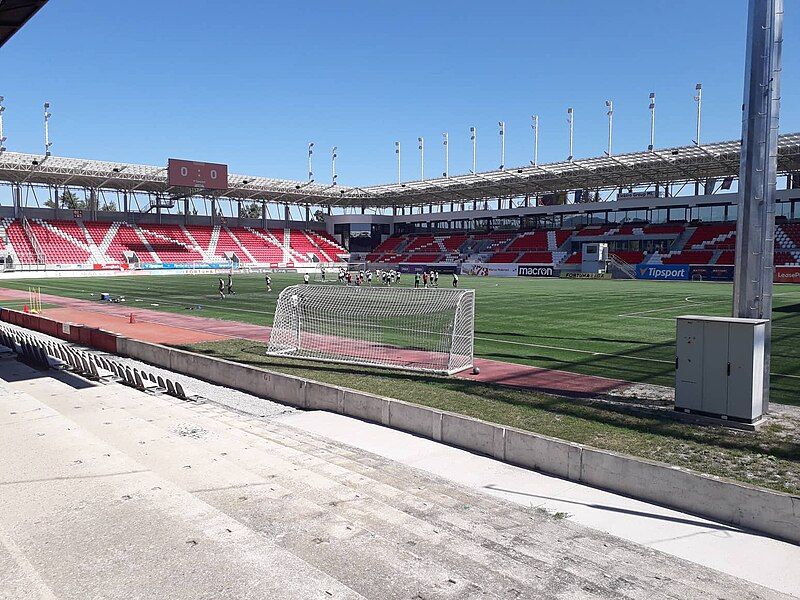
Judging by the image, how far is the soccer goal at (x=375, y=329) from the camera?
1445 cm

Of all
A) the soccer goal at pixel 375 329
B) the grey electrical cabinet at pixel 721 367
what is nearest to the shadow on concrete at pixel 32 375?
the soccer goal at pixel 375 329

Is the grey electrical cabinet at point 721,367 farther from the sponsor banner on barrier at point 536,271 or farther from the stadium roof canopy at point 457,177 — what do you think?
the sponsor banner on barrier at point 536,271

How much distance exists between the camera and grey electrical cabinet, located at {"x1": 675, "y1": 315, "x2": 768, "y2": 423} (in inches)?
342

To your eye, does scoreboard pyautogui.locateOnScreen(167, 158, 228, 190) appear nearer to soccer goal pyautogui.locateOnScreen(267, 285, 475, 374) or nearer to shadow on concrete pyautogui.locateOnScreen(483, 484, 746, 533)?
soccer goal pyautogui.locateOnScreen(267, 285, 475, 374)

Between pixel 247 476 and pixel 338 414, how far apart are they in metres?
3.44

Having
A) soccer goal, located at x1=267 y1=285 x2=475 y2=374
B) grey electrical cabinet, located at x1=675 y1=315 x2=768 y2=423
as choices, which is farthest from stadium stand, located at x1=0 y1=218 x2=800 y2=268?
grey electrical cabinet, located at x1=675 y1=315 x2=768 y2=423

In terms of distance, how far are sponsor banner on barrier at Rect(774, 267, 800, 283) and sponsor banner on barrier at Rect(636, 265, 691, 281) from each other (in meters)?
7.09

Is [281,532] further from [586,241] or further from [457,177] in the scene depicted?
[586,241]

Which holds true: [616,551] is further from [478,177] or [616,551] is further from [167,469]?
[478,177]

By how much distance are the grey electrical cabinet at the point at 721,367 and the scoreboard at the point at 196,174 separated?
65.0 metres

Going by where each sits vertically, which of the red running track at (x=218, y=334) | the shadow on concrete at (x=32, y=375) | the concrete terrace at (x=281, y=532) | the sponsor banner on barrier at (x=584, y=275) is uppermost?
the sponsor banner on barrier at (x=584, y=275)

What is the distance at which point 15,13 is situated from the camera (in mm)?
10672

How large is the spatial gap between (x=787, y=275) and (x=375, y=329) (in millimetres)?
45649

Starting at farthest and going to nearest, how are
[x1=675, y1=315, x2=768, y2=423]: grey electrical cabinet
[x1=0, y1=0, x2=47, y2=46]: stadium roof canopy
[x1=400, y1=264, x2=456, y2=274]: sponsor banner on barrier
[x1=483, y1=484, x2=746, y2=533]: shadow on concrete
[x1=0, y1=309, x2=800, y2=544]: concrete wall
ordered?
[x1=400, y1=264, x2=456, y2=274]: sponsor banner on barrier
[x1=0, y1=0, x2=47, y2=46]: stadium roof canopy
[x1=675, y1=315, x2=768, y2=423]: grey electrical cabinet
[x1=483, y1=484, x2=746, y2=533]: shadow on concrete
[x1=0, y1=309, x2=800, y2=544]: concrete wall
